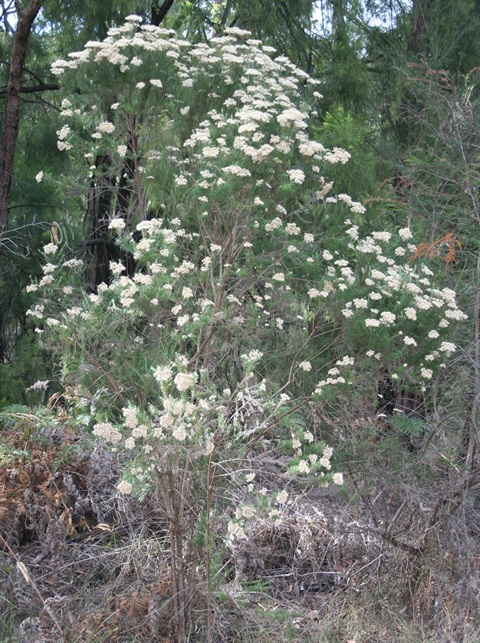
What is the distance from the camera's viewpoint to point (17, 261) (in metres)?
8.67

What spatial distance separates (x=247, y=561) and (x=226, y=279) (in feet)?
4.68

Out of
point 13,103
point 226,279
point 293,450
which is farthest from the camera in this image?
point 13,103

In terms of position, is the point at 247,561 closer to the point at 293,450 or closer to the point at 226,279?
the point at 293,450

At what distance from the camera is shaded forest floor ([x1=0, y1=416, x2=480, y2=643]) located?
146 inches

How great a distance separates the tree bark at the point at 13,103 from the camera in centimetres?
697

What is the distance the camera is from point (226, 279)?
433cm

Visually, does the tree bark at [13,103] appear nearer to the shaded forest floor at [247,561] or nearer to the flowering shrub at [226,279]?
the flowering shrub at [226,279]

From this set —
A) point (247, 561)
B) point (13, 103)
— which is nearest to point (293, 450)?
point (247, 561)

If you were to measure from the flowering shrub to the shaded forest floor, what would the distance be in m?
0.37

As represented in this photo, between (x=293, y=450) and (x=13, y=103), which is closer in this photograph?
(x=293, y=450)

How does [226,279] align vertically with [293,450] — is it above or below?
above

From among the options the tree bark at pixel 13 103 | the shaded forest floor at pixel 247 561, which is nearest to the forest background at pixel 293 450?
the shaded forest floor at pixel 247 561

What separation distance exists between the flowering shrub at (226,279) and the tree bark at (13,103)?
196 centimetres

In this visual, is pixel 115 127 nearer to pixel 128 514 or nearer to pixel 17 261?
pixel 128 514
